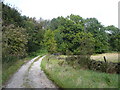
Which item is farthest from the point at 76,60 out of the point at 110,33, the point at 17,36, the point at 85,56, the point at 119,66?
the point at 110,33

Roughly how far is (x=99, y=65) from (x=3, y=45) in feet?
28.2

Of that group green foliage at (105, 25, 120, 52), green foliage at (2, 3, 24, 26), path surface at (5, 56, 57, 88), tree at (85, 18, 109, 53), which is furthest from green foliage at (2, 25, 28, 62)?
green foliage at (105, 25, 120, 52)

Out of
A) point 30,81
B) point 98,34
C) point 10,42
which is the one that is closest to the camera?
point 30,81

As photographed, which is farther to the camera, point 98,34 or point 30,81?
point 98,34

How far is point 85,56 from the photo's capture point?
1204cm

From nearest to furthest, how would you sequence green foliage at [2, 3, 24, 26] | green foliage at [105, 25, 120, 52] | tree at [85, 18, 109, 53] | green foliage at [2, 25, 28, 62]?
1. green foliage at [2, 25, 28, 62]
2. green foliage at [2, 3, 24, 26]
3. tree at [85, 18, 109, 53]
4. green foliage at [105, 25, 120, 52]

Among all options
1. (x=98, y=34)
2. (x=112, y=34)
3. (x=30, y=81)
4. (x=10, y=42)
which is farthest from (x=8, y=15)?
(x=112, y=34)

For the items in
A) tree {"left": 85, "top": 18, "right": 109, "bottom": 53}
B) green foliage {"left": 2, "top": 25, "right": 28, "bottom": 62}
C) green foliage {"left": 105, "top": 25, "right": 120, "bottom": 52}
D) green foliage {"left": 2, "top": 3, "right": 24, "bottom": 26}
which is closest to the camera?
green foliage {"left": 2, "top": 25, "right": 28, "bottom": 62}

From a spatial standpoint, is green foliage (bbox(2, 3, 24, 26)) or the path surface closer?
the path surface

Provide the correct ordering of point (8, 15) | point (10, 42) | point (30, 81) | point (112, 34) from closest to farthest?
1. point (30, 81)
2. point (10, 42)
3. point (8, 15)
4. point (112, 34)

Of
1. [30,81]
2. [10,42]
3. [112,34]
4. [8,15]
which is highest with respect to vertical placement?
[8,15]

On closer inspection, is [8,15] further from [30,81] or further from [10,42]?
[30,81]

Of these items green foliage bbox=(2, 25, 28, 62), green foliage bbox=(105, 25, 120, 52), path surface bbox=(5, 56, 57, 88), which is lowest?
path surface bbox=(5, 56, 57, 88)

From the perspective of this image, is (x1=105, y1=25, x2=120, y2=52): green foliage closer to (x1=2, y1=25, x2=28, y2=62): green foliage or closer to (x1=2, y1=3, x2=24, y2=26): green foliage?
(x1=2, y1=3, x2=24, y2=26): green foliage
